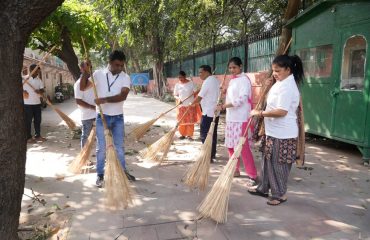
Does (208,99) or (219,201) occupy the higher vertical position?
(208,99)

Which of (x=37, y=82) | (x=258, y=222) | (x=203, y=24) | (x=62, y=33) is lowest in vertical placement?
(x=258, y=222)

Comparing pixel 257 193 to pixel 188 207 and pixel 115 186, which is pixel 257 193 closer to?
pixel 188 207

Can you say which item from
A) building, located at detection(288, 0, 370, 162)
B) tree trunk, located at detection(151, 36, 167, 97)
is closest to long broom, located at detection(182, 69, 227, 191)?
building, located at detection(288, 0, 370, 162)

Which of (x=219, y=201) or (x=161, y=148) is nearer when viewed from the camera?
(x=219, y=201)

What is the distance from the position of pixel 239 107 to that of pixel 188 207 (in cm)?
141

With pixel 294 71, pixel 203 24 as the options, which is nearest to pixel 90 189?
pixel 294 71

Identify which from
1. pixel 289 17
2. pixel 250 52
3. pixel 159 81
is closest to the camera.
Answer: pixel 289 17

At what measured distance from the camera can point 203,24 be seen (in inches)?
354

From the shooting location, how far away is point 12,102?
89.9 inches

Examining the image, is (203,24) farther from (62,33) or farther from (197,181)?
(197,181)

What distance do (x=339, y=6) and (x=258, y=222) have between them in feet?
13.3

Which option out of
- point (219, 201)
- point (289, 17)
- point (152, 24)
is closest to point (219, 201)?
point (219, 201)

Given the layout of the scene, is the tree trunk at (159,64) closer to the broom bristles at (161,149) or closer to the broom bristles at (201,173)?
the broom bristles at (161,149)

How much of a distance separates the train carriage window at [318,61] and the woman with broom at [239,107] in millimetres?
2376
